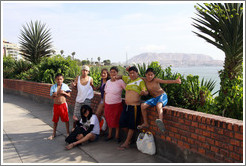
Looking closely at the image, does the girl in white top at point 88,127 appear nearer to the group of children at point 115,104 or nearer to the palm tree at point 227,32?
the group of children at point 115,104

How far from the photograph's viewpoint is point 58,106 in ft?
18.0

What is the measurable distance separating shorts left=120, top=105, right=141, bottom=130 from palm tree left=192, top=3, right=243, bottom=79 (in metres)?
2.01

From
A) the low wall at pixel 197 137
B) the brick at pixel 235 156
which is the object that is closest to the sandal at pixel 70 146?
the low wall at pixel 197 137

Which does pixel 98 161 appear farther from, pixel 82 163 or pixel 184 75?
pixel 184 75

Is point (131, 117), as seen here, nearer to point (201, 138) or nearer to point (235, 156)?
point (201, 138)

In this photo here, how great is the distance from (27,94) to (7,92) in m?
3.25

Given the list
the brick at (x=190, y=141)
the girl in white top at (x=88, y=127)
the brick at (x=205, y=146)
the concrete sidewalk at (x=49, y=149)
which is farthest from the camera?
the girl in white top at (x=88, y=127)

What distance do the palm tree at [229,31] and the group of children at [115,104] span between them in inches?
60.6

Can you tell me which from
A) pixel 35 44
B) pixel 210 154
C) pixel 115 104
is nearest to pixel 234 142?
pixel 210 154

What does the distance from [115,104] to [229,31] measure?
2800mm

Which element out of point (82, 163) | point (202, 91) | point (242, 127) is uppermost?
point (202, 91)

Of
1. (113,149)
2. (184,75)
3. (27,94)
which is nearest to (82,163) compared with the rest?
(113,149)

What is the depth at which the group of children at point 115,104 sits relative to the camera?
4.52 m

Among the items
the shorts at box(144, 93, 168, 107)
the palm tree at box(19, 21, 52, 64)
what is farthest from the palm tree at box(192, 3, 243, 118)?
the palm tree at box(19, 21, 52, 64)
